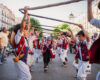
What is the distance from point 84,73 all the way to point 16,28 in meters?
2.33

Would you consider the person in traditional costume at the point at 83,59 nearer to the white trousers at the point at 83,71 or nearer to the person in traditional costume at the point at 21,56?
the white trousers at the point at 83,71

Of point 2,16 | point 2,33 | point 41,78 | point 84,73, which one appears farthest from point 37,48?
point 2,16

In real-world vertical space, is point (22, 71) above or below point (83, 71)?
above

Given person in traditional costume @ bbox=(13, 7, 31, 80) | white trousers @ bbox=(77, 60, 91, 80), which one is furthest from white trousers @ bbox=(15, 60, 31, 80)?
white trousers @ bbox=(77, 60, 91, 80)

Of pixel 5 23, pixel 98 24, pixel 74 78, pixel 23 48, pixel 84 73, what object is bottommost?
pixel 74 78

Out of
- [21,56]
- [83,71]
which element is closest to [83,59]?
[83,71]

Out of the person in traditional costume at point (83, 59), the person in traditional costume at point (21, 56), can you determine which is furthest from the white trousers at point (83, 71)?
the person in traditional costume at point (21, 56)

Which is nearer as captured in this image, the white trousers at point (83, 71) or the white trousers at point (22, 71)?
the white trousers at point (22, 71)

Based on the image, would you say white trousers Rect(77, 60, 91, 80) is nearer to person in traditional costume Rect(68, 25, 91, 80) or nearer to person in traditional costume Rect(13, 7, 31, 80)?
person in traditional costume Rect(68, 25, 91, 80)

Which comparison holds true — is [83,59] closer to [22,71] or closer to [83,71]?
[83,71]

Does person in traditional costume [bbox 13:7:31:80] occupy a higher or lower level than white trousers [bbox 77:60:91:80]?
higher

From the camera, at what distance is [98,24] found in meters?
2.35

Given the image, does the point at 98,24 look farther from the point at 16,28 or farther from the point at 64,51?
the point at 64,51

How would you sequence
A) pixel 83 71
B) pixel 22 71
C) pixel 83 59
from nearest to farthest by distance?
pixel 22 71
pixel 83 71
pixel 83 59
